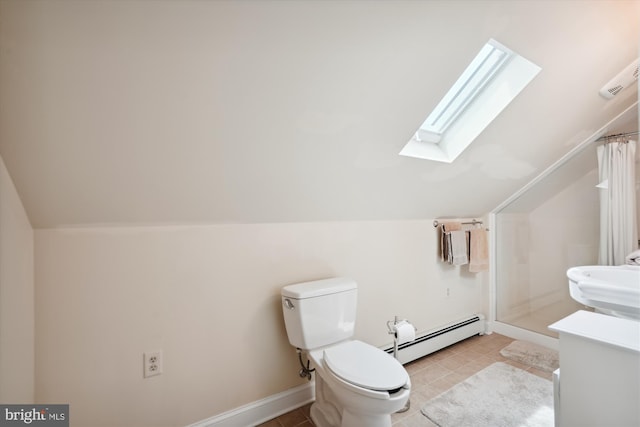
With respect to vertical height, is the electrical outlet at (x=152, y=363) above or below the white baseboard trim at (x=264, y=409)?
above

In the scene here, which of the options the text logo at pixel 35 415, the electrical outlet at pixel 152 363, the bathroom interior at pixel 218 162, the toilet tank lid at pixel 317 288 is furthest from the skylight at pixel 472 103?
the text logo at pixel 35 415

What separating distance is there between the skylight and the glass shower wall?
125cm

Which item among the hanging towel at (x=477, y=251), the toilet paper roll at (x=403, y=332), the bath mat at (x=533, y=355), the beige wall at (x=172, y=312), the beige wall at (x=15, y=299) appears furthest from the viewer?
the hanging towel at (x=477, y=251)

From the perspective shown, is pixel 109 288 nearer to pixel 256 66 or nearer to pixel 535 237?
pixel 256 66

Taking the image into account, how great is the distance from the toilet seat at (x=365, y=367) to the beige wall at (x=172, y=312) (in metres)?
0.42

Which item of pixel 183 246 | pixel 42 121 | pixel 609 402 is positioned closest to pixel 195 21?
pixel 42 121

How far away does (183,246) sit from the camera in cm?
145

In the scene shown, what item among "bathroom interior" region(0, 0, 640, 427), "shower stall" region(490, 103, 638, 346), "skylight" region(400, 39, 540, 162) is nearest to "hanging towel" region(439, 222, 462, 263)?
"bathroom interior" region(0, 0, 640, 427)

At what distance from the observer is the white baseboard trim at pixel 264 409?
5.01 feet

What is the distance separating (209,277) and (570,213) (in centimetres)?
282

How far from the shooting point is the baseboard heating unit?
2246 millimetres

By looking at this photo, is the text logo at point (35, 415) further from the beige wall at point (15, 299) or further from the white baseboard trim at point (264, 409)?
the white baseboard trim at point (264, 409)

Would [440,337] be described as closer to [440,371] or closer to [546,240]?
[440,371]

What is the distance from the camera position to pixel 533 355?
239cm
